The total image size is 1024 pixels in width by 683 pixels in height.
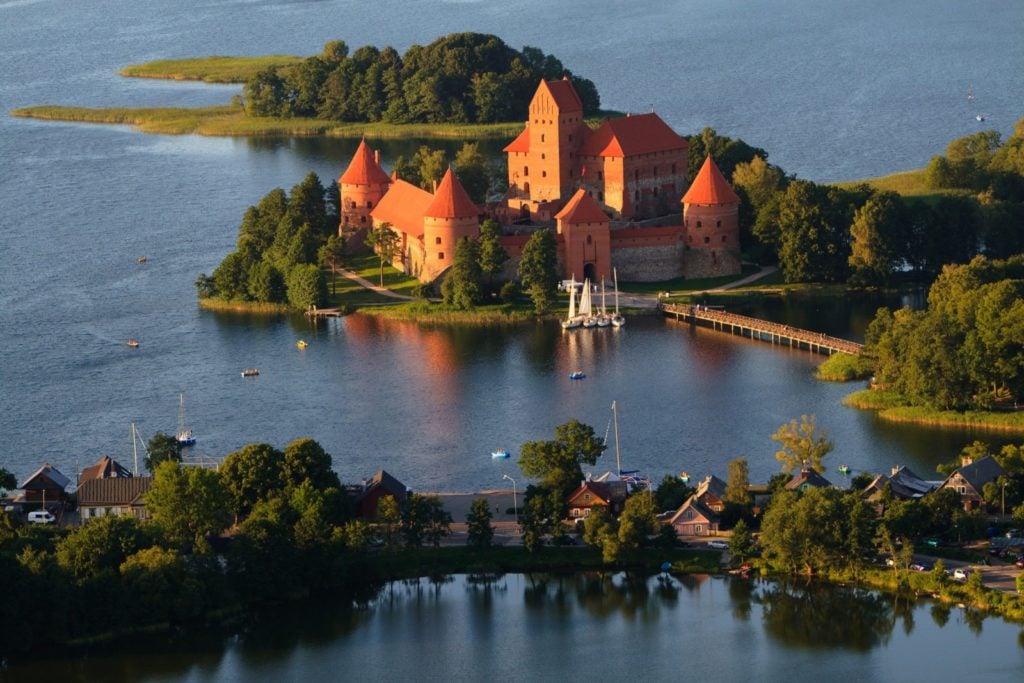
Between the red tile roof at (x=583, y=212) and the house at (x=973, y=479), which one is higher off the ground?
the red tile roof at (x=583, y=212)

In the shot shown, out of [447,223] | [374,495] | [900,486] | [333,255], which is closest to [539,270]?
[447,223]

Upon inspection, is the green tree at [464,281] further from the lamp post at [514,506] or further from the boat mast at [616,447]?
the lamp post at [514,506]

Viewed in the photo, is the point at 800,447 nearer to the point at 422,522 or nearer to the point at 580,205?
the point at 422,522

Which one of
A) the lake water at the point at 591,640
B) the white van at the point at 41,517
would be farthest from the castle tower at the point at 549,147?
the lake water at the point at 591,640

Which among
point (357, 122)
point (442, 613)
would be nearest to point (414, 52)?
point (357, 122)

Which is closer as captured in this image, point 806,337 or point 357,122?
point 806,337

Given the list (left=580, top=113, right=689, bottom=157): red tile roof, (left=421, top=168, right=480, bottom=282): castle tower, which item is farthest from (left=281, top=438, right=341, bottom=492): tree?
(left=580, top=113, right=689, bottom=157): red tile roof

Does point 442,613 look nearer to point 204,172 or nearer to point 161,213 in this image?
point 161,213

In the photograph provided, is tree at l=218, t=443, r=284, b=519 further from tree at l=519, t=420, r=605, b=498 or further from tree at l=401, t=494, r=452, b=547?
tree at l=519, t=420, r=605, b=498
